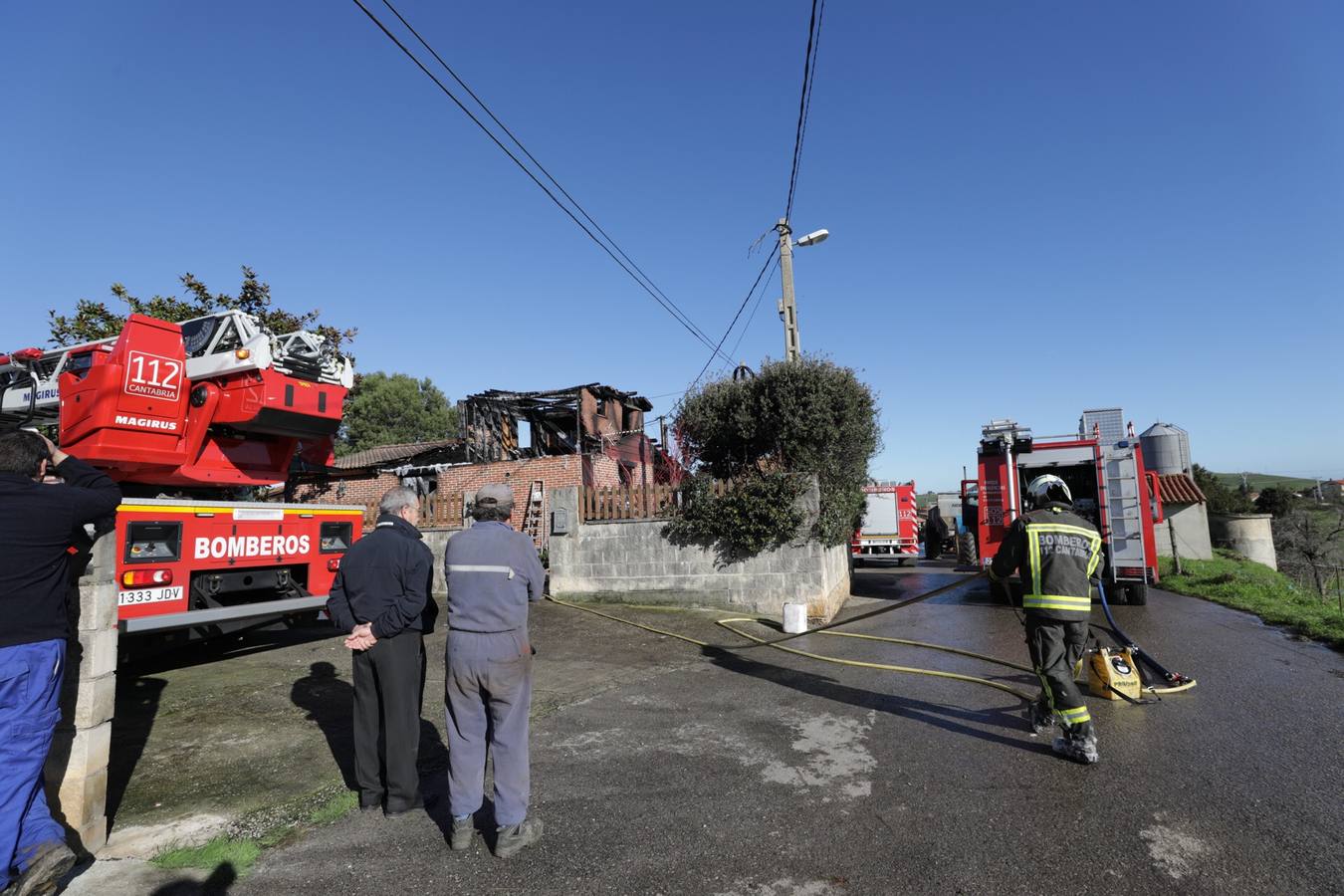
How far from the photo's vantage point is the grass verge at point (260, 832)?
2992 millimetres

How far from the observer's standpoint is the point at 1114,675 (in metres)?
5.28

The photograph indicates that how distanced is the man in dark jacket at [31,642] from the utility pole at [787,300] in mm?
11478

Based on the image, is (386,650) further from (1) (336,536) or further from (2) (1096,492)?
(2) (1096,492)

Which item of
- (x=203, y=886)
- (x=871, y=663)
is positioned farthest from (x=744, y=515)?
(x=203, y=886)

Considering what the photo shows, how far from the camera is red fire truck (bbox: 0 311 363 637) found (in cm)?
565

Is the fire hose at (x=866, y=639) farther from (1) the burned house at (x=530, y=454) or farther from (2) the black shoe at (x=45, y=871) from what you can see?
(1) the burned house at (x=530, y=454)

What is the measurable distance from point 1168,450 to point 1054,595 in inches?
1333

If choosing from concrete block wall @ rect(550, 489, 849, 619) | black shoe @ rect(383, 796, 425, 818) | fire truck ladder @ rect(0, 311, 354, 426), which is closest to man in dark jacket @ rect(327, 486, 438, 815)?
black shoe @ rect(383, 796, 425, 818)

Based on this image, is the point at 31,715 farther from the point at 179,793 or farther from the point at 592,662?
the point at 592,662

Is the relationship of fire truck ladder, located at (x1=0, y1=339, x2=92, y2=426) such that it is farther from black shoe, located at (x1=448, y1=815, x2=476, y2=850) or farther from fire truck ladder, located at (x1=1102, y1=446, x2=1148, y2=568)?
fire truck ladder, located at (x1=1102, y1=446, x2=1148, y2=568)

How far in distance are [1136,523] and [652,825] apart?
10.4m

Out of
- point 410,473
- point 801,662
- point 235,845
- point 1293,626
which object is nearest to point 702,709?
point 801,662

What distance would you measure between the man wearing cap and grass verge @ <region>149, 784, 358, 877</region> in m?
0.86

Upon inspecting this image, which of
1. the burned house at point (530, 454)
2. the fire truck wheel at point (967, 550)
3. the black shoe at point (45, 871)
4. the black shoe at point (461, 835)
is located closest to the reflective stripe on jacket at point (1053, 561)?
the black shoe at point (461, 835)
